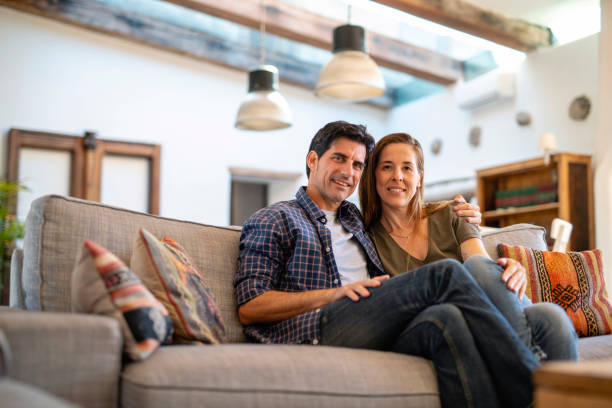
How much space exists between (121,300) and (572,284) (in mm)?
1788

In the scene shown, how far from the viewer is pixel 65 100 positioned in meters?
5.79

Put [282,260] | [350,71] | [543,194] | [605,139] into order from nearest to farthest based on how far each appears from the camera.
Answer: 1. [282,260]
2. [350,71]
3. [605,139]
4. [543,194]

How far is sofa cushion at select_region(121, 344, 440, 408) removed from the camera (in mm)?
1312

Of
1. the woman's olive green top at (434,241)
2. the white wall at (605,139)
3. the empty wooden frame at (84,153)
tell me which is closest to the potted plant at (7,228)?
the empty wooden frame at (84,153)

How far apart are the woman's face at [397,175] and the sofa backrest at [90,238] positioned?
62 centimetres

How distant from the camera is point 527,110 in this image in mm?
5758

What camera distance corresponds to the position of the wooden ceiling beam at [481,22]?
4938 mm

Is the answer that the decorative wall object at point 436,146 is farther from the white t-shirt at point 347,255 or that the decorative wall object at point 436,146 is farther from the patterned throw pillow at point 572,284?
the white t-shirt at point 347,255

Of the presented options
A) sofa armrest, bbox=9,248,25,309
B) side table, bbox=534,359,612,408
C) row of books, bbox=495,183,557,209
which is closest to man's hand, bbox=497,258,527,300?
side table, bbox=534,359,612,408

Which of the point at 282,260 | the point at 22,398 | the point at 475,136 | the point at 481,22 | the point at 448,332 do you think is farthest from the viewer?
the point at 475,136

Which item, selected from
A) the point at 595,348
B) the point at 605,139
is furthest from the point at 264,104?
Result: the point at 595,348

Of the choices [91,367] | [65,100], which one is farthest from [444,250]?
[65,100]

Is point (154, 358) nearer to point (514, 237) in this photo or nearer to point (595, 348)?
point (595, 348)

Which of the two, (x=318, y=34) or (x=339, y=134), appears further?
(x=318, y=34)
